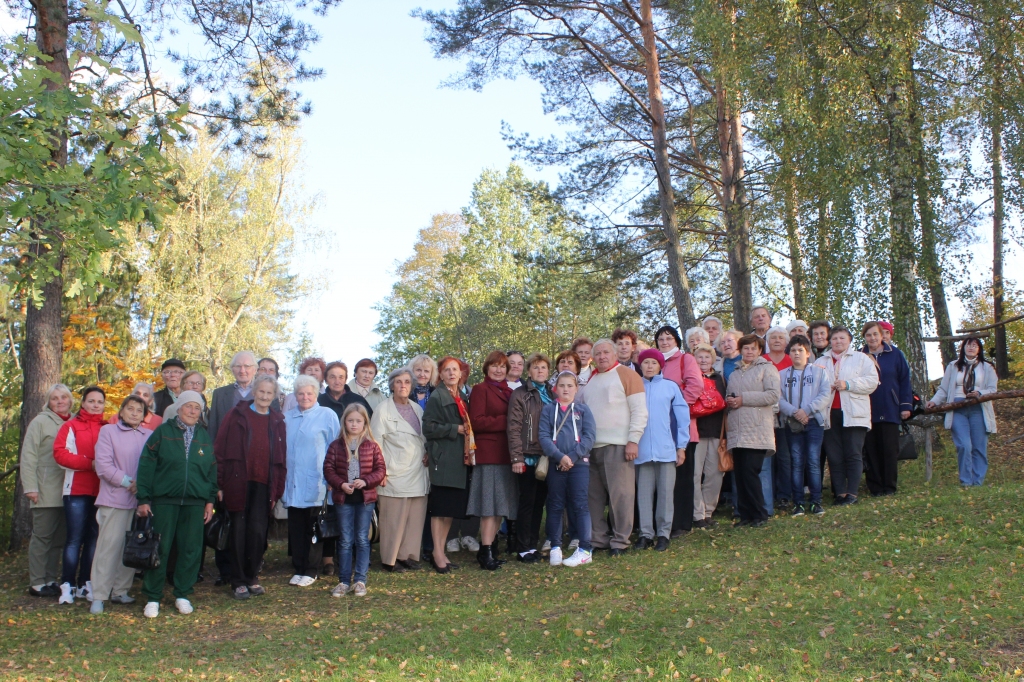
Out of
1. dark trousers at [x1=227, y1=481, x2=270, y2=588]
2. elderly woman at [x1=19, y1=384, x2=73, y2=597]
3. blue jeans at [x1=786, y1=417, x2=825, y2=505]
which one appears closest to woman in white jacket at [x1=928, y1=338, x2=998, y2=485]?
blue jeans at [x1=786, y1=417, x2=825, y2=505]

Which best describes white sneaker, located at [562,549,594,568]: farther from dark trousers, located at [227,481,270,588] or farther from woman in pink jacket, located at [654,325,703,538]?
dark trousers, located at [227,481,270,588]

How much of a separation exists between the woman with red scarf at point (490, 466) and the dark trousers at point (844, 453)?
3174 millimetres

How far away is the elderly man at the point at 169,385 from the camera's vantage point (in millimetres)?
8422

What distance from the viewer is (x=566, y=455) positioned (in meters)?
7.71

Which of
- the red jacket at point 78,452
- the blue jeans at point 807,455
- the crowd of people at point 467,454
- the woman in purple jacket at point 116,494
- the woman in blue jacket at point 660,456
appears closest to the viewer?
the woman in purple jacket at point 116,494

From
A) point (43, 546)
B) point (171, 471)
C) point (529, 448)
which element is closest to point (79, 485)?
point (43, 546)

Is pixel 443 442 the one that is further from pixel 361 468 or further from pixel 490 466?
pixel 361 468

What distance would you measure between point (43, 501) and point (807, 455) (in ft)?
22.8

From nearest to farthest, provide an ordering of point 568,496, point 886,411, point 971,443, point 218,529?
point 218,529 → point 568,496 → point 886,411 → point 971,443

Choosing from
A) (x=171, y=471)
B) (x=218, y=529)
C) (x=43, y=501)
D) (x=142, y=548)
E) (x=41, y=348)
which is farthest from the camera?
(x=41, y=348)

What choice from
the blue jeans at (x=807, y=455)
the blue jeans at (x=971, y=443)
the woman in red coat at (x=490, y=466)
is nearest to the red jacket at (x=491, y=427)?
the woman in red coat at (x=490, y=466)

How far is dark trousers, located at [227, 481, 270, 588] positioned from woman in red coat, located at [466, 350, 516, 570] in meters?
1.87

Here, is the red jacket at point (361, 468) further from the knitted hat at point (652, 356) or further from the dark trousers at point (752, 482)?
the dark trousers at point (752, 482)

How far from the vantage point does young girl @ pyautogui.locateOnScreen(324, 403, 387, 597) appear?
7.24 metres
